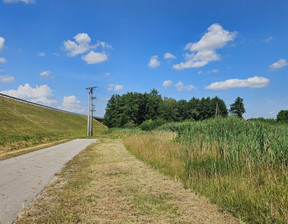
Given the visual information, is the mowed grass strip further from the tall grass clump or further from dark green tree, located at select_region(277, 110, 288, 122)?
dark green tree, located at select_region(277, 110, 288, 122)

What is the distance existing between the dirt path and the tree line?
48.2 m

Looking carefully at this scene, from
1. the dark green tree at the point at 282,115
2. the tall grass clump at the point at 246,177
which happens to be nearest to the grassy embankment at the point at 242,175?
the tall grass clump at the point at 246,177

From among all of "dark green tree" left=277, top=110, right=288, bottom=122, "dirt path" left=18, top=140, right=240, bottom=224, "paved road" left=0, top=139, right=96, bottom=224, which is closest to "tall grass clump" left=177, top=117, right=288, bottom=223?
"dirt path" left=18, top=140, right=240, bottom=224

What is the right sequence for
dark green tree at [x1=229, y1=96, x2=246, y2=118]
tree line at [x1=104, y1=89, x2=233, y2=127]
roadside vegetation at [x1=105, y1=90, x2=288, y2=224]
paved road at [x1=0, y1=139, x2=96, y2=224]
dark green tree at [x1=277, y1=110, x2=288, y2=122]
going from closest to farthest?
roadside vegetation at [x1=105, y1=90, x2=288, y2=224] < paved road at [x1=0, y1=139, x2=96, y2=224] < tree line at [x1=104, y1=89, x2=233, y2=127] < dark green tree at [x1=277, y1=110, x2=288, y2=122] < dark green tree at [x1=229, y1=96, x2=246, y2=118]

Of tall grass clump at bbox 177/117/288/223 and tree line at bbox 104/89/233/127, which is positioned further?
tree line at bbox 104/89/233/127

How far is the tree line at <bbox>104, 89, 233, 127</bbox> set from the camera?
209 feet

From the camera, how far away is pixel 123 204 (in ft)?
14.1

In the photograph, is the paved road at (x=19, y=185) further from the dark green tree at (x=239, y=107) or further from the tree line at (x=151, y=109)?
the dark green tree at (x=239, y=107)

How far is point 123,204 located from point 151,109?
2447 inches

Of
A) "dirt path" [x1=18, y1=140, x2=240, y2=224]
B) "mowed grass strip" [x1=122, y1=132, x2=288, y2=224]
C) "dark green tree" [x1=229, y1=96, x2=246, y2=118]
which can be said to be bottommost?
"dirt path" [x1=18, y1=140, x2=240, y2=224]

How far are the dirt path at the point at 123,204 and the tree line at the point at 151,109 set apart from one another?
48219 millimetres

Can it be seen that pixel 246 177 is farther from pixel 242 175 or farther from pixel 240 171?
pixel 240 171

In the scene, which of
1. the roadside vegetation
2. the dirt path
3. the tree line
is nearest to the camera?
the dirt path

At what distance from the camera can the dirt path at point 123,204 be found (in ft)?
11.9
